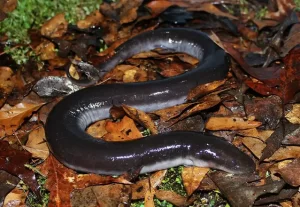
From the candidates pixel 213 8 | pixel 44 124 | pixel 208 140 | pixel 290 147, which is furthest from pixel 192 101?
pixel 213 8

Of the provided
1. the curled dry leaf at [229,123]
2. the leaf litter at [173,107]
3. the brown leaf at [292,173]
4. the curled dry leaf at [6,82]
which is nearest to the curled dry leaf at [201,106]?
the leaf litter at [173,107]

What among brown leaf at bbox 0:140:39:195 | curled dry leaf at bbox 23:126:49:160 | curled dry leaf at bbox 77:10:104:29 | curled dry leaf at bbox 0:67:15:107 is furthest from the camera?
curled dry leaf at bbox 77:10:104:29

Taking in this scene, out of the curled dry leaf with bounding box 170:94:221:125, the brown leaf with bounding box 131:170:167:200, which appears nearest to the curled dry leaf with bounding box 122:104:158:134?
the curled dry leaf with bounding box 170:94:221:125

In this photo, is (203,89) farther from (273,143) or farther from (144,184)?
(144,184)

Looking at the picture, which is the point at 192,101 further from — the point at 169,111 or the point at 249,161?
the point at 249,161

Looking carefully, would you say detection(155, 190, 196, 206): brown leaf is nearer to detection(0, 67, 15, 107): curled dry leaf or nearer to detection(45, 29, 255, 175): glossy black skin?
detection(45, 29, 255, 175): glossy black skin

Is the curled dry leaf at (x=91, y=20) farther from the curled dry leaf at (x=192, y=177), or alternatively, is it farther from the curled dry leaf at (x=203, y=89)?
the curled dry leaf at (x=192, y=177)

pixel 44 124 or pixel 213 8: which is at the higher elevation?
pixel 213 8
